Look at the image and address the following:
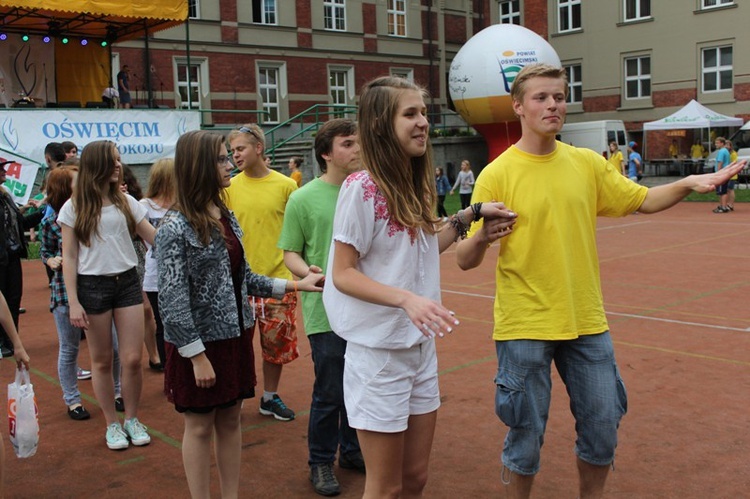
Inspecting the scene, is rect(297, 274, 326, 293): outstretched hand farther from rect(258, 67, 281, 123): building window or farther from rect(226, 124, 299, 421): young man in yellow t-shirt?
rect(258, 67, 281, 123): building window

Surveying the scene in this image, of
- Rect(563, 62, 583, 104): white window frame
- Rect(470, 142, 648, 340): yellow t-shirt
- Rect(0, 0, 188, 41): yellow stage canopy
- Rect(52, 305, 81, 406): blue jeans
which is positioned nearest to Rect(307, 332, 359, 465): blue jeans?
Rect(470, 142, 648, 340): yellow t-shirt

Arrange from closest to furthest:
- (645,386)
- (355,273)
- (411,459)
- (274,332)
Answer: (355,273) < (411,459) < (274,332) < (645,386)

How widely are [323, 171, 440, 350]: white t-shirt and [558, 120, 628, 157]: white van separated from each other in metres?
31.3

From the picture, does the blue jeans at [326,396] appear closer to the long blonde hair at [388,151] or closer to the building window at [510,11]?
the long blonde hair at [388,151]

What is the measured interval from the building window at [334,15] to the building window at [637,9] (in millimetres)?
13575

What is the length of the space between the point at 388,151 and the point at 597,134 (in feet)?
106

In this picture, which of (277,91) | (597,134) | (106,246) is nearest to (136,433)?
(106,246)

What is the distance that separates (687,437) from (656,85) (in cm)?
3509

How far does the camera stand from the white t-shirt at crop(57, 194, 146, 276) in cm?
495

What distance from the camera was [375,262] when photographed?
292 centimetres

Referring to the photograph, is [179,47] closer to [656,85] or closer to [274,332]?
[656,85]

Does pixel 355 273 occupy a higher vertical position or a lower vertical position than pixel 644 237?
higher

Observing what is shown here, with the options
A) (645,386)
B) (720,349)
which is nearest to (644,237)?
(720,349)

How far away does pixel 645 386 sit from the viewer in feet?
19.6
